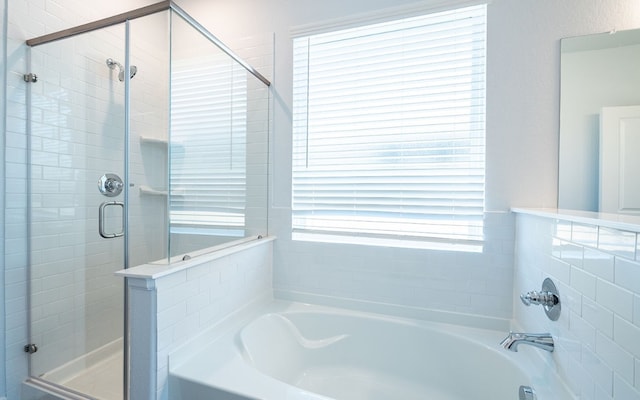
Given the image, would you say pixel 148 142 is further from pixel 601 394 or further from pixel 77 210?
pixel 601 394

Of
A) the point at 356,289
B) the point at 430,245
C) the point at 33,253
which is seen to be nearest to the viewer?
the point at 33,253

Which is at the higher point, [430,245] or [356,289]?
[430,245]

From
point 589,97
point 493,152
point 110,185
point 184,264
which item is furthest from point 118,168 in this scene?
point 589,97

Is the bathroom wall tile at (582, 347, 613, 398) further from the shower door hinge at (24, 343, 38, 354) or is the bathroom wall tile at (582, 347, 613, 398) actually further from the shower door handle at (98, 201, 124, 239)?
the shower door hinge at (24, 343, 38, 354)

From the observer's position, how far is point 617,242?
0.79m

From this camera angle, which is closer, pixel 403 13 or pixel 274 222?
pixel 403 13

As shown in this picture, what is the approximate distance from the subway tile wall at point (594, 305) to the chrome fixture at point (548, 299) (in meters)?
0.03

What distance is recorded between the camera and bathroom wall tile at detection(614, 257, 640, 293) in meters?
0.72

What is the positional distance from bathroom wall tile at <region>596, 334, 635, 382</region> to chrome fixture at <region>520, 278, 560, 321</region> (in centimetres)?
28

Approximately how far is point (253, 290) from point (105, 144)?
134cm

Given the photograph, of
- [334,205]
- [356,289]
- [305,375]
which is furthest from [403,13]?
[305,375]

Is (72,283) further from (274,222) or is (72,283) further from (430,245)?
(430,245)

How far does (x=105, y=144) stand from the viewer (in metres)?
1.87

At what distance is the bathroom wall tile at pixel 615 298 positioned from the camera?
75cm
